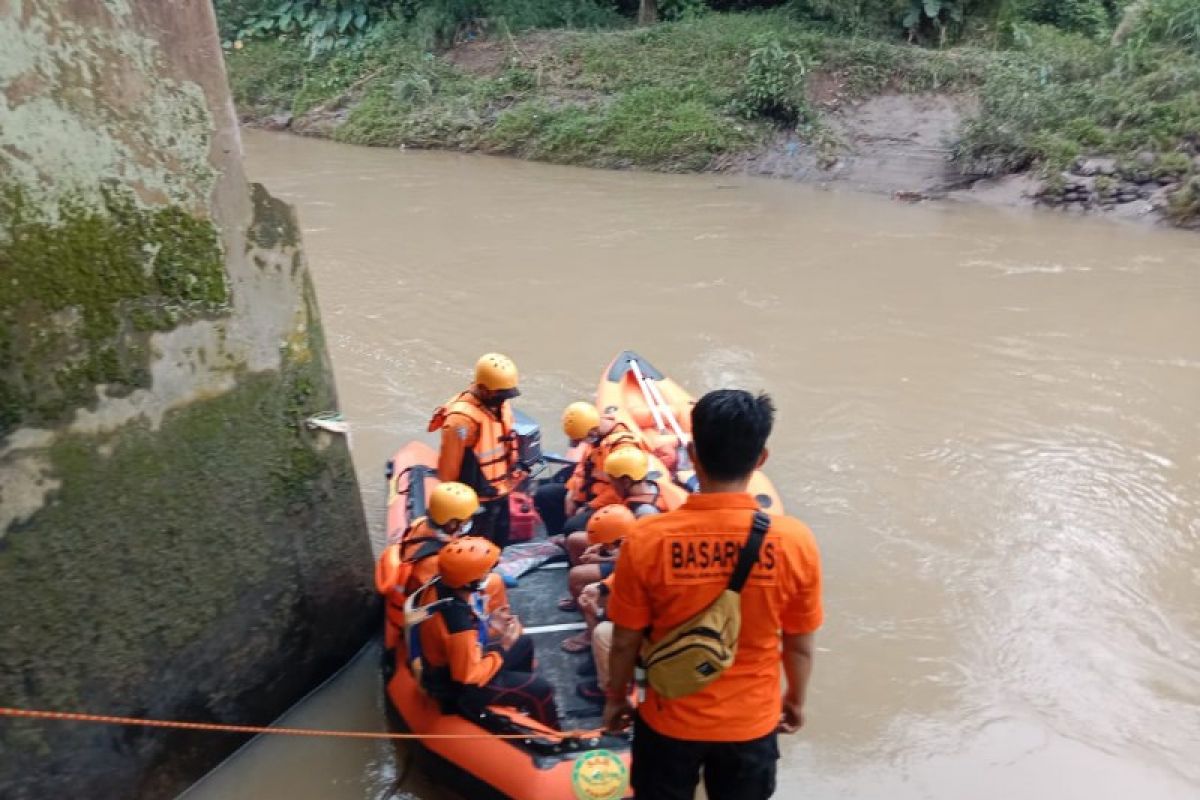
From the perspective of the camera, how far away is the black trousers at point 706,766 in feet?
7.34

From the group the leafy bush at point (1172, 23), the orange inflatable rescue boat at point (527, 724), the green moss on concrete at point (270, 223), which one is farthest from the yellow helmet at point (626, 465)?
the leafy bush at point (1172, 23)

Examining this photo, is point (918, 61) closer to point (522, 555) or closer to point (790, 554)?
point (522, 555)

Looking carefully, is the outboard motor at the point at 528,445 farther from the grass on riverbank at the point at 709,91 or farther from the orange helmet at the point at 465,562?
the grass on riverbank at the point at 709,91

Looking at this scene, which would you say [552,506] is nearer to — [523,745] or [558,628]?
[558,628]

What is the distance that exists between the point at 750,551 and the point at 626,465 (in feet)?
7.43

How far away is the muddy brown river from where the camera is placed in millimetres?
4074

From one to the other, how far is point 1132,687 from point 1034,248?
7.89 metres

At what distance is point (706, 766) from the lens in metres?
2.31

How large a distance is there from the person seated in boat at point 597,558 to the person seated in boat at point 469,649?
337 mm

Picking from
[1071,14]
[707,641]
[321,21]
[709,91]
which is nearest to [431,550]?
[707,641]

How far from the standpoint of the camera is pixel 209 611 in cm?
347

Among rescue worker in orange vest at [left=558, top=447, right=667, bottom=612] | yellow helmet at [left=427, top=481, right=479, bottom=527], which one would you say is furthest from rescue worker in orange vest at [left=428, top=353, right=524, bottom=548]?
yellow helmet at [left=427, top=481, right=479, bottom=527]

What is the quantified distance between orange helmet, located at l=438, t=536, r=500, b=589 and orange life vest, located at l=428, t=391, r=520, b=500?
1113mm

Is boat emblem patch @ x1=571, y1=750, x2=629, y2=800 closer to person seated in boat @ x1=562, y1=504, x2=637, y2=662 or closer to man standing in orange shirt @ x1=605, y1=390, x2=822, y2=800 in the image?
person seated in boat @ x1=562, y1=504, x2=637, y2=662
